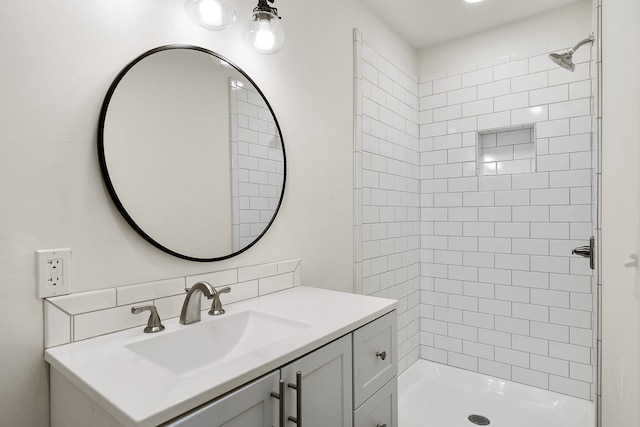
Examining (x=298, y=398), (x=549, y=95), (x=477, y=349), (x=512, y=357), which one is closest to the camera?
(x=298, y=398)

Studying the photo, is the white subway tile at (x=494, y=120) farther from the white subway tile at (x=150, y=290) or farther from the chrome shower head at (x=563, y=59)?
the white subway tile at (x=150, y=290)

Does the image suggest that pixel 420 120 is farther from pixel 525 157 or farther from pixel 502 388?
pixel 502 388

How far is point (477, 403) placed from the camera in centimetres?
238

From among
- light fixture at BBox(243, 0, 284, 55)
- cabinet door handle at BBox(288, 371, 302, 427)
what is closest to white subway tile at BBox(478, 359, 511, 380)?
cabinet door handle at BBox(288, 371, 302, 427)

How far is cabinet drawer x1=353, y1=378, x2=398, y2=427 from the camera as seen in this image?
1.23 metres

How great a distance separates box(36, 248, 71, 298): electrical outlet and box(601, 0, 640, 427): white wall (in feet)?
4.41

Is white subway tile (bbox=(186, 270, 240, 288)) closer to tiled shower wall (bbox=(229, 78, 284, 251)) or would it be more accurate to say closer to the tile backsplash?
the tile backsplash

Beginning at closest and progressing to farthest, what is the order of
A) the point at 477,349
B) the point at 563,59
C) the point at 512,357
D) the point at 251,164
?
the point at 251,164 < the point at 563,59 < the point at 512,357 < the point at 477,349

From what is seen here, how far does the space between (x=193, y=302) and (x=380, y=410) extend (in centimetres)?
79

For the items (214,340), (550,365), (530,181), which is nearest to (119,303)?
(214,340)

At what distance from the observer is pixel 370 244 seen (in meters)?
2.31

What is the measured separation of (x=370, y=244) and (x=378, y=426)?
1.15 metres

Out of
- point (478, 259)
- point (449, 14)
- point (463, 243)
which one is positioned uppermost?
point (449, 14)

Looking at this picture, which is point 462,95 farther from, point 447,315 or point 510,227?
point 447,315
